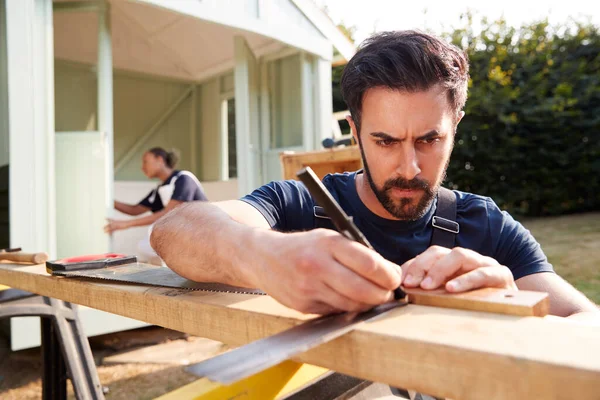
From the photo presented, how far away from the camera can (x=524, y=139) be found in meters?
11.3

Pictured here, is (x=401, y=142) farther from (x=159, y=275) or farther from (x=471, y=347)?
(x=471, y=347)

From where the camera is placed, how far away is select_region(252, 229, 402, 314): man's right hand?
734 mm

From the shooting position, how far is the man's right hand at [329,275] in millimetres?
734

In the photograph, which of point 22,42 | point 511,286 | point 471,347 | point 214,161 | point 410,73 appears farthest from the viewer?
point 214,161

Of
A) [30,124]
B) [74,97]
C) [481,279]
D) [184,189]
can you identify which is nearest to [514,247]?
[481,279]

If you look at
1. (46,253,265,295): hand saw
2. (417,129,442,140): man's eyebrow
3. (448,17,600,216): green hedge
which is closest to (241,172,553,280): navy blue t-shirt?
(417,129,442,140): man's eyebrow

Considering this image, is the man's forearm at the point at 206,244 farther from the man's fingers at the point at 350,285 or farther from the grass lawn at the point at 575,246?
the grass lawn at the point at 575,246

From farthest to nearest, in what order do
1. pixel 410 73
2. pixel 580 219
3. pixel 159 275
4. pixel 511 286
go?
pixel 580 219
pixel 410 73
pixel 159 275
pixel 511 286

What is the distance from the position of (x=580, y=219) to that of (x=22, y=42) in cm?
1151

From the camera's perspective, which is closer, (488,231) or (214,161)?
(488,231)

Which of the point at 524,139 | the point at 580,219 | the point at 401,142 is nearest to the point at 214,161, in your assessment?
the point at 401,142

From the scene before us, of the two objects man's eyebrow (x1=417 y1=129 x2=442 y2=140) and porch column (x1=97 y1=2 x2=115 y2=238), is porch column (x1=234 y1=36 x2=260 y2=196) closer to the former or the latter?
porch column (x1=97 y1=2 x2=115 y2=238)

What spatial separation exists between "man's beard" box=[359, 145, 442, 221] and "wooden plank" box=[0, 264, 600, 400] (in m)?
0.89

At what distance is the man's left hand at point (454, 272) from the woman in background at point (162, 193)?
3698mm
